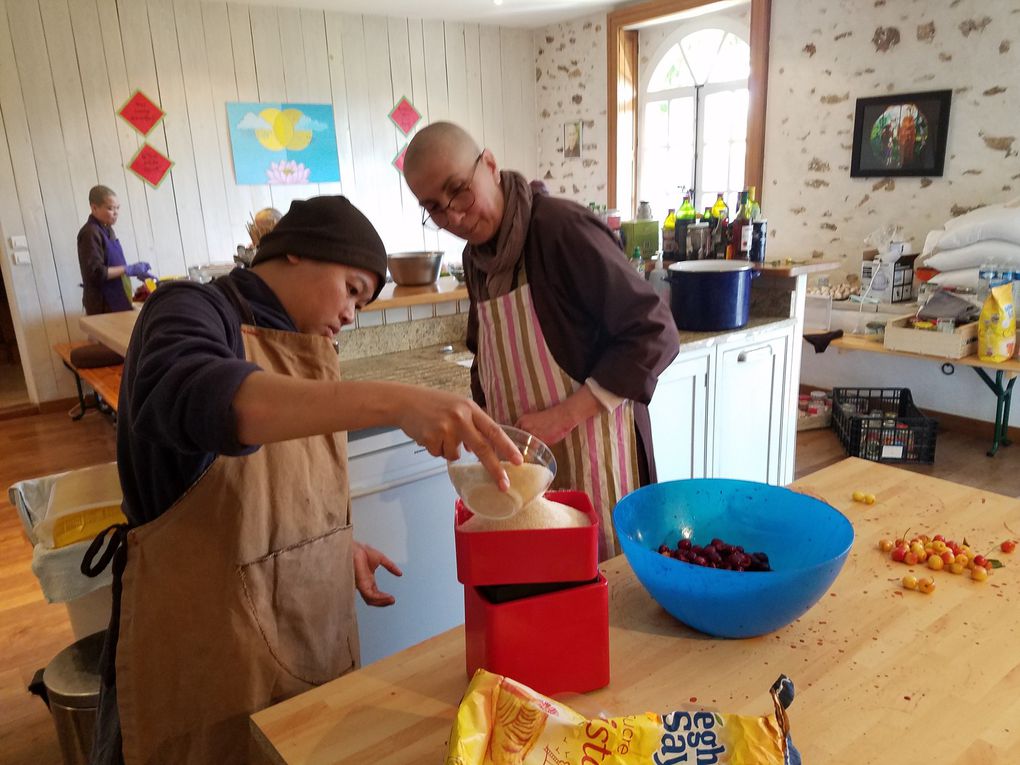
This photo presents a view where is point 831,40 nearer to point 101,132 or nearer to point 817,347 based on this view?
point 817,347

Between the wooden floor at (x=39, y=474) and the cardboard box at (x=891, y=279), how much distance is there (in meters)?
0.86

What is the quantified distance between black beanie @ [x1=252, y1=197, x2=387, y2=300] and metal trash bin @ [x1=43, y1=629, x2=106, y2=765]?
1.08m

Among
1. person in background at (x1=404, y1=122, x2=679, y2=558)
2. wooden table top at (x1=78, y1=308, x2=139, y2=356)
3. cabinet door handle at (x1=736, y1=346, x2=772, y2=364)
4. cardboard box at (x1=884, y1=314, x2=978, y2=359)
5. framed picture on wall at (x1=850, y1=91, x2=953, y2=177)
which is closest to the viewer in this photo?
person in background at (x1=404, y1=122, x2=679, y2=558)

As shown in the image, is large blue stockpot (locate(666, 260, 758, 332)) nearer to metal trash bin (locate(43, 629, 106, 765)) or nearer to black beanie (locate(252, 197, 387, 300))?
black beanie (locate(252, 197, 387, 300))

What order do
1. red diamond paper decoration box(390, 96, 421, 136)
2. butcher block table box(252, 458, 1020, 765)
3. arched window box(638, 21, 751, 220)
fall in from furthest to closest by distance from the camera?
red diamond paper decoration box(390, 96, 421, 136) < arched window box(638, 21, 751, 220) < butcher block table box(252, 458, 1020, 765)

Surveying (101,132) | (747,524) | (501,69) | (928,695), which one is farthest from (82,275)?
(928,695)

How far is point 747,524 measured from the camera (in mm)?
1275

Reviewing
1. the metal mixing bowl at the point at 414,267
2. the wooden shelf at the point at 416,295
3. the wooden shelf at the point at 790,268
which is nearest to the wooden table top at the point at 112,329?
the wooden shelf at the point at 416,295

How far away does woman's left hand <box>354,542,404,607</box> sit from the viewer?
4.64 ft

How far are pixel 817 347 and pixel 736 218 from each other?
166 cm

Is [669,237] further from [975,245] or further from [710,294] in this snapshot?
[975,245]

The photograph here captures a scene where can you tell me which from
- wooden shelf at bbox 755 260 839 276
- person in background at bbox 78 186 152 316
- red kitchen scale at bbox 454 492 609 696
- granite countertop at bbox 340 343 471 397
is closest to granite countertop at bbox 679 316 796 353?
wooden shelf at bbox 755 260 839 276

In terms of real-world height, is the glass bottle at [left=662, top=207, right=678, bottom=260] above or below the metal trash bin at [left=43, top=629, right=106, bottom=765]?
above

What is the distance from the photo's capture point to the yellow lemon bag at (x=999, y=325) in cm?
352
